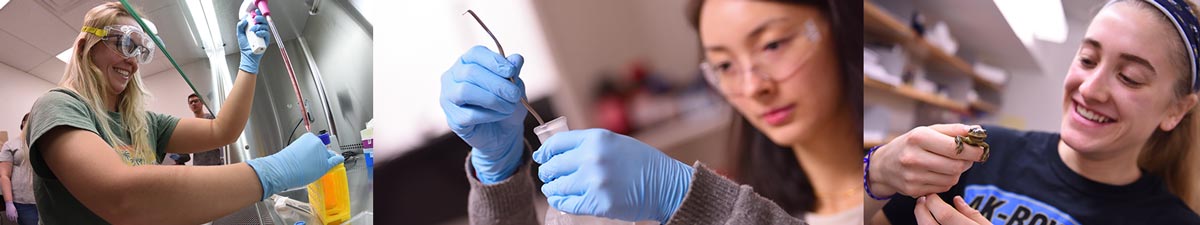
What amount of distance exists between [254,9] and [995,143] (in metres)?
1.62

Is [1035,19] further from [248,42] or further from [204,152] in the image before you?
[204,152]

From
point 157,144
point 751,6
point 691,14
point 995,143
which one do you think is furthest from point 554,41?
point 995,143

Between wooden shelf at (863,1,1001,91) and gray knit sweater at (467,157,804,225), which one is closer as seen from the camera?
gray knit sweater at (467,157,804,225)

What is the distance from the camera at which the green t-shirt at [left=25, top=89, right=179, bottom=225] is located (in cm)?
134

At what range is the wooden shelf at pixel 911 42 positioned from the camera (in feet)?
4.51

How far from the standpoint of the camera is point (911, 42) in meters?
1.42

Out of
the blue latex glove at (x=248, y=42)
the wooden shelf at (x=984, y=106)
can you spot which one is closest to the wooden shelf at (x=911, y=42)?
the wooden shelf at (x=984, y=106)

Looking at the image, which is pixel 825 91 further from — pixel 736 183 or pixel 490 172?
pixel 490 172

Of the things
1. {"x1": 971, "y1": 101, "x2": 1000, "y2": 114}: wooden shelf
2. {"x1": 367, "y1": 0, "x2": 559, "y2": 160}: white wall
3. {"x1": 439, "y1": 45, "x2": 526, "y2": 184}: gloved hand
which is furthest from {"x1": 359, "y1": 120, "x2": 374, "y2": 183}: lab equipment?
{"x1": 971, "y1": 101, "x2": 1000, "y2": 114}: wooden shelf

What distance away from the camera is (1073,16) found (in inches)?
51.7

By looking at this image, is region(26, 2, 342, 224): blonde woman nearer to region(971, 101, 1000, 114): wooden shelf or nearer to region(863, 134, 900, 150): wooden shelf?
region(863, 134, 900, 150): wooden shelf

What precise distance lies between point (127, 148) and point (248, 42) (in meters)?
0.31

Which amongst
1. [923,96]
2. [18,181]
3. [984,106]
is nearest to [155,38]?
[18,181]

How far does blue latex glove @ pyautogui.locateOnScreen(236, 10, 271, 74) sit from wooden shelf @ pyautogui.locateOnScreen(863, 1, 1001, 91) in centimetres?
126
